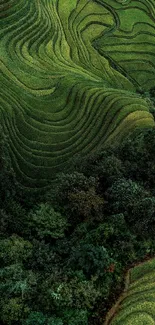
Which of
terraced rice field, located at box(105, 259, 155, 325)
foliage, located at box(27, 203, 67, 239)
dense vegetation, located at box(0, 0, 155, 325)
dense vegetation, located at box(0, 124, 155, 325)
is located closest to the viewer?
dense vegetation, located at box(0, 124, 155, 325)

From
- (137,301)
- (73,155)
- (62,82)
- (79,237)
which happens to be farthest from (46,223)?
(62,82)

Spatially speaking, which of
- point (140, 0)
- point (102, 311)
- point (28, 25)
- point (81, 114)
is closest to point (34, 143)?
point (81, 114)

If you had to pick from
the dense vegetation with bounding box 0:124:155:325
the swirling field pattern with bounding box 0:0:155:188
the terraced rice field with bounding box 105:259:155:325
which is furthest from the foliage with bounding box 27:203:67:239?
the swirling field pattern with bounding box 0:0:155:188

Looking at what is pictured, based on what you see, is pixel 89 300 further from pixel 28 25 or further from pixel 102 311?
pixel 28 25

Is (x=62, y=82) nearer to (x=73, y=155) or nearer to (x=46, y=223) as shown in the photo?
(x=73, y=155)

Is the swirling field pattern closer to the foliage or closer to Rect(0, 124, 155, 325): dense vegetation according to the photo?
Rect(0, 124, 155, 325): dense vegetation

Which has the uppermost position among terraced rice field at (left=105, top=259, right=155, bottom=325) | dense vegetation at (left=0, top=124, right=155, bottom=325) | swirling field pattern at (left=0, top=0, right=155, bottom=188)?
swirling field pattern at (left=0, top=0, right=155, bottom=188)
